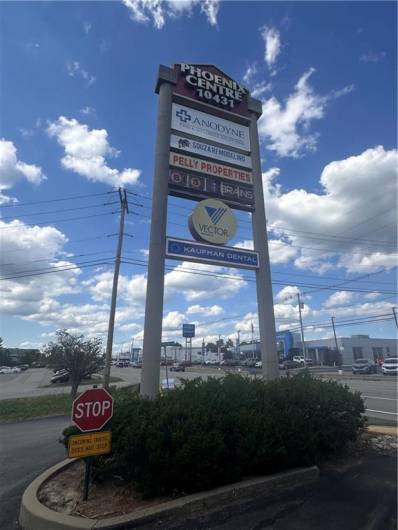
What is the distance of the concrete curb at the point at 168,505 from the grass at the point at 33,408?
396 inches

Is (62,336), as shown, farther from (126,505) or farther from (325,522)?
(325,522)

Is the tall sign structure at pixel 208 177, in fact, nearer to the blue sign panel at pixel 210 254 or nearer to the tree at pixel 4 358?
the blue sign panel at pixel 210 254

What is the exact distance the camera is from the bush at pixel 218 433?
4.41 meters

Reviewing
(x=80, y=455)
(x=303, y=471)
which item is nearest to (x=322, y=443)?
(x=303, y=471)

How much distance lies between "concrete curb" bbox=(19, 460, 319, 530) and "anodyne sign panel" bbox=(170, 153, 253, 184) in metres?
7.56

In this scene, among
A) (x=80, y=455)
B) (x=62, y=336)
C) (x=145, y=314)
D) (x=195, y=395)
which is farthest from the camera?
(x=62, y=336)

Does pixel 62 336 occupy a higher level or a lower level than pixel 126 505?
higher

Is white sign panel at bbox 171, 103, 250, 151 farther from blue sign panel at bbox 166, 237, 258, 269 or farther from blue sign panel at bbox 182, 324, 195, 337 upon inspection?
blue sign panel at bbox 182, 324, 195, 337

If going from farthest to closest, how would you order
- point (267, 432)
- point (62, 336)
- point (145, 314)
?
point (62, 336)
point (145, 314)
point (267, 432)

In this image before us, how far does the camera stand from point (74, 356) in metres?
16.5

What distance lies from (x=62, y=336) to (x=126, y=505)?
582 inches

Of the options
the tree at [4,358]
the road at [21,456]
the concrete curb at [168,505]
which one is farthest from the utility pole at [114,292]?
the tree at [4,358]

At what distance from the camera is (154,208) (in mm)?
8633

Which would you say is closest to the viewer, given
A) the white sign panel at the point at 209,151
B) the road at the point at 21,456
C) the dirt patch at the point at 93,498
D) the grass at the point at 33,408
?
the dirt patch at the point at 93,498
